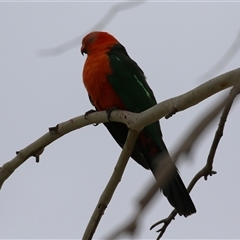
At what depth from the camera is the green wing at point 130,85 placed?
412cm

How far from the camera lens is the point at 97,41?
195 inches

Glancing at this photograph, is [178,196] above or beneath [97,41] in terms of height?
beneath

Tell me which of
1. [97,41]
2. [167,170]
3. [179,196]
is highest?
[97,41]

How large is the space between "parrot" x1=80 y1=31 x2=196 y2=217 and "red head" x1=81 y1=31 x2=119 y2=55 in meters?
0.22

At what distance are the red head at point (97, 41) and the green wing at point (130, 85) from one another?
0.43 meters

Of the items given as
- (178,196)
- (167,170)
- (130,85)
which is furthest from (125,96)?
(167,170)

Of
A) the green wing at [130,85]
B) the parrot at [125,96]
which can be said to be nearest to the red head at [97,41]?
the parrot at [125,96]

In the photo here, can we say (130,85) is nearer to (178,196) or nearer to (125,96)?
(125,96)

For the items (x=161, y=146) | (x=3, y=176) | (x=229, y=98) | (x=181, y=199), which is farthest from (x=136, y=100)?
(x=229, y=98)

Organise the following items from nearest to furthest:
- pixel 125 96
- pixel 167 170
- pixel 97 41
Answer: pixel 167 170 → pixel 125 96 → pixel 97 41

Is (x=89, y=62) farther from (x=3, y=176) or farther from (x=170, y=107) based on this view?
(x=170, y=107)

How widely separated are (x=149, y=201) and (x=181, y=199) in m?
3.06

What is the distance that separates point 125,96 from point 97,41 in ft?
3.62

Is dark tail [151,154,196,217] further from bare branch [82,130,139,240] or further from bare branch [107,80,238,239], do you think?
bare branch [107,80,238,239]
